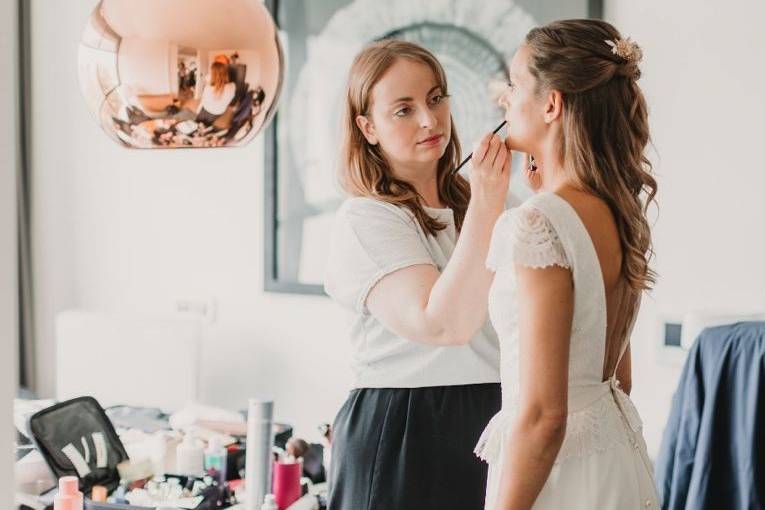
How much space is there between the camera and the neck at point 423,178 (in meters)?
1.54

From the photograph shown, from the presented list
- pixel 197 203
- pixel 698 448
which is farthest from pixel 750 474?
pixel 197 203

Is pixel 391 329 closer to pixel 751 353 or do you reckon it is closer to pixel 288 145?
pixel 751 353

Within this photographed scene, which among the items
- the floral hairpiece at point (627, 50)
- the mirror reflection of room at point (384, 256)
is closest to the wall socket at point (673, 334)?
the mirror reflection of room at point (384, 256)

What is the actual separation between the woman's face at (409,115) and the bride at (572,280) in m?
0.23

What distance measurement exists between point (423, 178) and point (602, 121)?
404 millimetres

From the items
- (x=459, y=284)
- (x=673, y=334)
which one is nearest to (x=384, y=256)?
(x=459, y=284)

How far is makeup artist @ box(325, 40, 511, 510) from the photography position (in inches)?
53.1

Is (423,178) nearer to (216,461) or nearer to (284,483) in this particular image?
(284,483)

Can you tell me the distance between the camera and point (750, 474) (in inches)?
67.9

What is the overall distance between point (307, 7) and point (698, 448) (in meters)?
1.97

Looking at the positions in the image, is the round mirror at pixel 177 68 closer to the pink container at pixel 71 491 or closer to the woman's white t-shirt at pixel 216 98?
the woman's white t-shirt at pixel 216 98

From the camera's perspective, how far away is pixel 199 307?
3.42 meters

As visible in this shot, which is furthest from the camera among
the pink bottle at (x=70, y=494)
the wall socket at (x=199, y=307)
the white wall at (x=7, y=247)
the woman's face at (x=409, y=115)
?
the wall socket at (x=199, y=307)

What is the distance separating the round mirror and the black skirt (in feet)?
1.82
